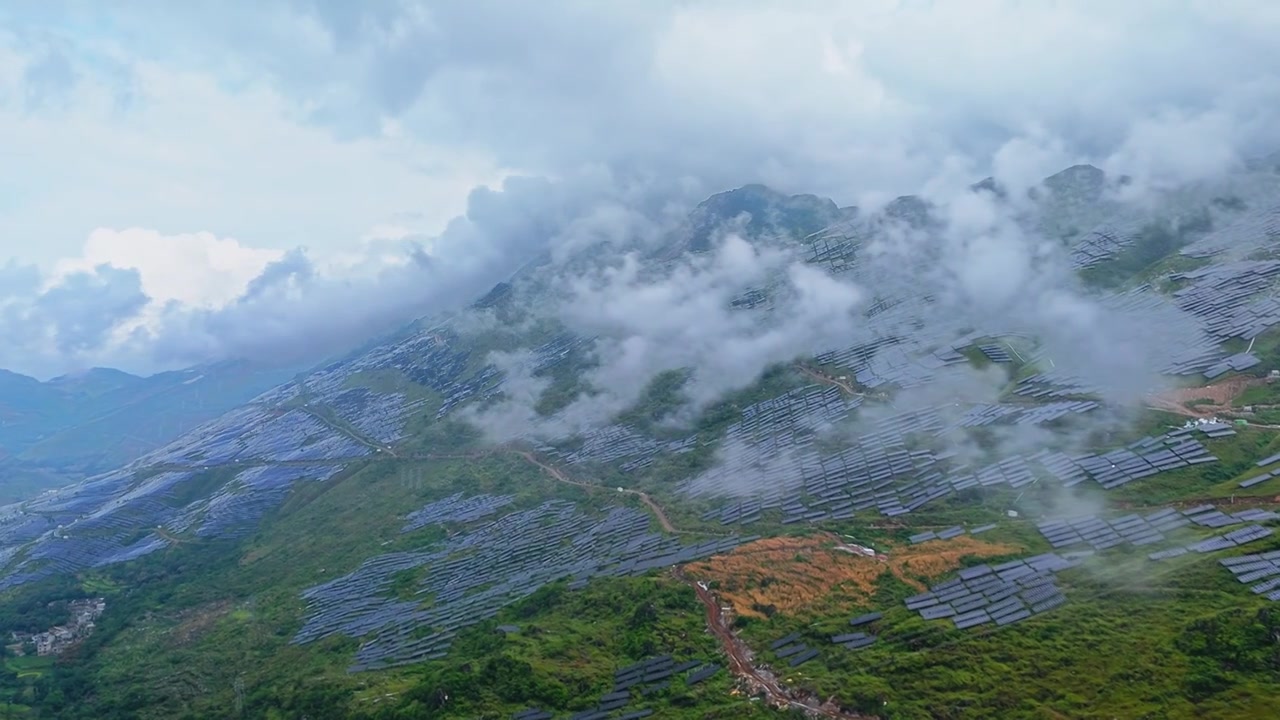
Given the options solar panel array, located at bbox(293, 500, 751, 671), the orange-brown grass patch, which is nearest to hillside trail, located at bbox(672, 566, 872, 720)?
the orange-brown grass patch

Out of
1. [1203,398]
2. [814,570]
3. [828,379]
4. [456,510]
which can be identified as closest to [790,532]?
[814,570]

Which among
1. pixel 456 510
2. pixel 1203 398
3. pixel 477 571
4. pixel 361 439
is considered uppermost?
pixel 361 439

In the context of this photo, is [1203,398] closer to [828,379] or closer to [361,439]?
[828,379]

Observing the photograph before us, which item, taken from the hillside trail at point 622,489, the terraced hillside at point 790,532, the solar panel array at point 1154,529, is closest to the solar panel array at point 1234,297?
the terraced hillside at point 790,532

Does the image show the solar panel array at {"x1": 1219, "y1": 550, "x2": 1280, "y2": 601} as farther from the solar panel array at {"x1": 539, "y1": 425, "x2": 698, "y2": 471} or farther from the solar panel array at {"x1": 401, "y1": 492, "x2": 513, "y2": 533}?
the solar panel array at {"x1": 401, "y1": 492, "x2": 513, "y2": 533}

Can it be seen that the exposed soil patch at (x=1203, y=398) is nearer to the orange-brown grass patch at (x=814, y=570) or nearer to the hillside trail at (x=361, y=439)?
the orange-brown grass patch at (x=814, y=570)
